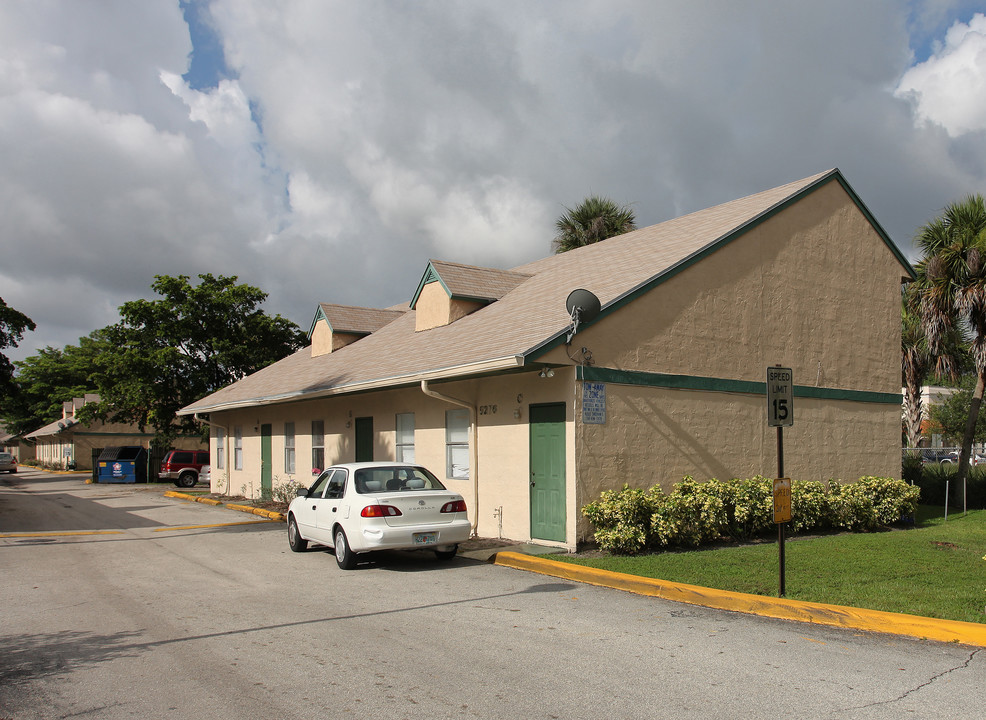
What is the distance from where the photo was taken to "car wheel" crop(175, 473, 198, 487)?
3906 cm

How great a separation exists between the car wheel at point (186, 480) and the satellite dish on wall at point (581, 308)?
31972mm

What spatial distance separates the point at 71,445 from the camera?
62.2 metres

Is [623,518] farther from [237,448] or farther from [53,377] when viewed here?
[53,377]

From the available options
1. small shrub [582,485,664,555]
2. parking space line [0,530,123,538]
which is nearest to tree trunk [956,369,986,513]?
small shrub [582,485,664,555]

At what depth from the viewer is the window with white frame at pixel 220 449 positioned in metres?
28.9

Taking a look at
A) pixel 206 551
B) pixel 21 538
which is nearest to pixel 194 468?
pixel 21 538

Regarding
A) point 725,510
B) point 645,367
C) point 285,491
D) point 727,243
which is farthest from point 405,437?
point 727,243

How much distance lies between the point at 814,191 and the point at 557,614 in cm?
1168

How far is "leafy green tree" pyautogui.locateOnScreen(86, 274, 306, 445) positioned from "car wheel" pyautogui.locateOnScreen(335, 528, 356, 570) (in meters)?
30.4

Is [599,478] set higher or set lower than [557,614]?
higher

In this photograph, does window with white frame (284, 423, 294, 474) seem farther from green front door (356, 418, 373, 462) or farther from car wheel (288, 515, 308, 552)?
car wheel (288, 515, 308, 552)

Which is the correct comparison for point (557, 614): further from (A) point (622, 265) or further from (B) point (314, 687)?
(A) point (622, 265)

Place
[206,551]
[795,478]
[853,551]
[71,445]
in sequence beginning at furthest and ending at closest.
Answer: [71,445], [795,478], [206,551], [853,551]

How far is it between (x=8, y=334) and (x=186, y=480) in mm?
11261
